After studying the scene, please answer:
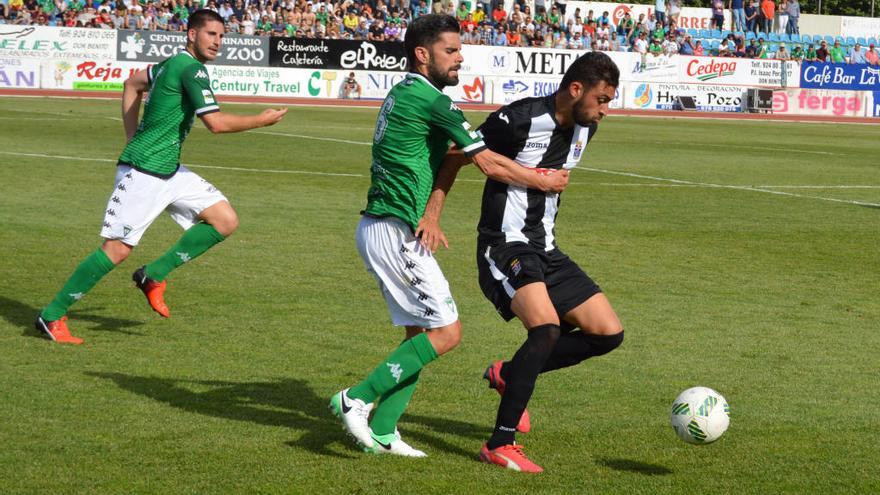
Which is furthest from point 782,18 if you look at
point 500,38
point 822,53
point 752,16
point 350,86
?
point 350,86

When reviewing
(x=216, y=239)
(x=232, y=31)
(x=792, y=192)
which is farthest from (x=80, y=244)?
(x=232, y=31)

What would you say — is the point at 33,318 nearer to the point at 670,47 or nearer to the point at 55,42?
the point at 55,42

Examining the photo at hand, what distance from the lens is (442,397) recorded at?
6.79m

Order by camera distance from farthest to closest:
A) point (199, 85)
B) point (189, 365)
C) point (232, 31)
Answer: point (232, 31) < point (199, 85) < point (189, 365)

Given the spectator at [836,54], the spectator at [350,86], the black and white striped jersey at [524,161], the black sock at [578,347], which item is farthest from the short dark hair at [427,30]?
the spectator at [836,54]

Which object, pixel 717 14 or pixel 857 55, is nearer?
pixel 857 55

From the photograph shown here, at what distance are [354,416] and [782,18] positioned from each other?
59.3 meters

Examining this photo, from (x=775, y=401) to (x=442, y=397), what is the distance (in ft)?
6.13

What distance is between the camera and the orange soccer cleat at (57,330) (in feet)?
25.9

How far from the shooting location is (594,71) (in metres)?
5.64

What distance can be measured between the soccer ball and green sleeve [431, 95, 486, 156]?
1.56 metres

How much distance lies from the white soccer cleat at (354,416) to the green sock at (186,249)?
328 cm

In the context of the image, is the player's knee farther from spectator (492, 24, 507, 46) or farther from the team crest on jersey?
spectator (492, 24, 507, 46)

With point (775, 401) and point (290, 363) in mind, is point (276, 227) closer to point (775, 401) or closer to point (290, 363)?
point (290, 363)
